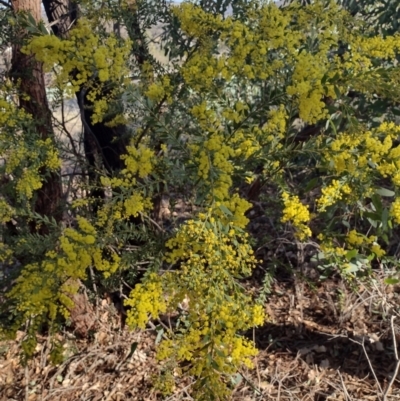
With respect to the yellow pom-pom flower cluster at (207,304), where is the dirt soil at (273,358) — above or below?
below

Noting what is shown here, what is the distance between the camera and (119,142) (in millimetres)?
2961

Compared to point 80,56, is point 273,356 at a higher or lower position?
lower

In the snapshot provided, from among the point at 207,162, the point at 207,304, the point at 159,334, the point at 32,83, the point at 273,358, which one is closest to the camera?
the point at 207,304

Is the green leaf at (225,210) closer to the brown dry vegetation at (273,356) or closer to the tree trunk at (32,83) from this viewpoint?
the tree trunk at (32,83)

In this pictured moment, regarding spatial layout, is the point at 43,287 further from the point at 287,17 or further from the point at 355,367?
the point at 355,367

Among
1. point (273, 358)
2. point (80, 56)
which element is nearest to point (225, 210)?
point (80, 56)

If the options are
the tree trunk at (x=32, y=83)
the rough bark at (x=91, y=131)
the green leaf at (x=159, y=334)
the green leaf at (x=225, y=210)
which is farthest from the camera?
the rough bark at (x=91, y=131)

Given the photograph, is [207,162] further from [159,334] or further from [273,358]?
[273,358]

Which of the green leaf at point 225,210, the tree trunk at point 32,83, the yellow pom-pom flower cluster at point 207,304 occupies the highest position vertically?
the tree trunk at point 32,83

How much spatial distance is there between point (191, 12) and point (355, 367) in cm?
223

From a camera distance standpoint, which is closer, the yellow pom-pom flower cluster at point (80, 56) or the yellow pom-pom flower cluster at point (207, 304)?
the yellow pom-pom flower cluster at point (207, 304)

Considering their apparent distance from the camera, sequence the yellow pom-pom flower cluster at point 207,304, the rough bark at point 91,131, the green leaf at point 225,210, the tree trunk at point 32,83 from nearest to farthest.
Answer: the yellow pom-pom flower cluster at point 207,304
the green leaf at point 225,210
the tree trunk at point 32,83
the rough bark at point 91,131

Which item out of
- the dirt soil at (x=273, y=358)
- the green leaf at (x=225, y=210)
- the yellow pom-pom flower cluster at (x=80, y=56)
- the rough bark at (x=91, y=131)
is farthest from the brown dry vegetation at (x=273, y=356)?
the yellow pom-pom flower cluster at (x=80, y=56)

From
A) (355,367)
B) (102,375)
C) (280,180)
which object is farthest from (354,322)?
(102,375)
